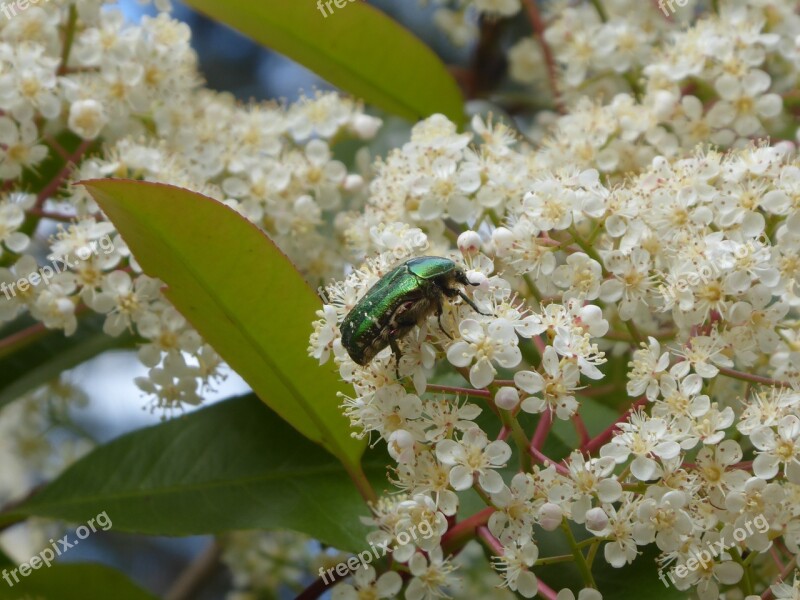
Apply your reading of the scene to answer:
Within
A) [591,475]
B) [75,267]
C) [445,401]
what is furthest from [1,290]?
[591,475]

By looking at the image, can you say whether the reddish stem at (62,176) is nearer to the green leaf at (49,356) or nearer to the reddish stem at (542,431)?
the green leaf at (49,356)

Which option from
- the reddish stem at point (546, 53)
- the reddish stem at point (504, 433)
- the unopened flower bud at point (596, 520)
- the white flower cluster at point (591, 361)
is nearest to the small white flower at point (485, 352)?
the white flower cluster at point (591, 361)

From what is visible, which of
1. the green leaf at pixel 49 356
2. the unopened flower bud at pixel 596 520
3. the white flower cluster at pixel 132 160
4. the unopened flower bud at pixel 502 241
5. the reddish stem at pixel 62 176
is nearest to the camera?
the unopened flower bud at pixel 596 520

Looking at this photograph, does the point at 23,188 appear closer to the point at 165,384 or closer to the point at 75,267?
the point at 75,267

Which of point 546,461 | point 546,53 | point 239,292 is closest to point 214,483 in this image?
point 239,292

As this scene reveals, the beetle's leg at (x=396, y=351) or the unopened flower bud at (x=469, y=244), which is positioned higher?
the unopened flower bud at (x=469, y=244)

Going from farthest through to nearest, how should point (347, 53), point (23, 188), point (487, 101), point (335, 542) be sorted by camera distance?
point (487, 101), point (347, 53), point (23, 188), point (335, 542)
